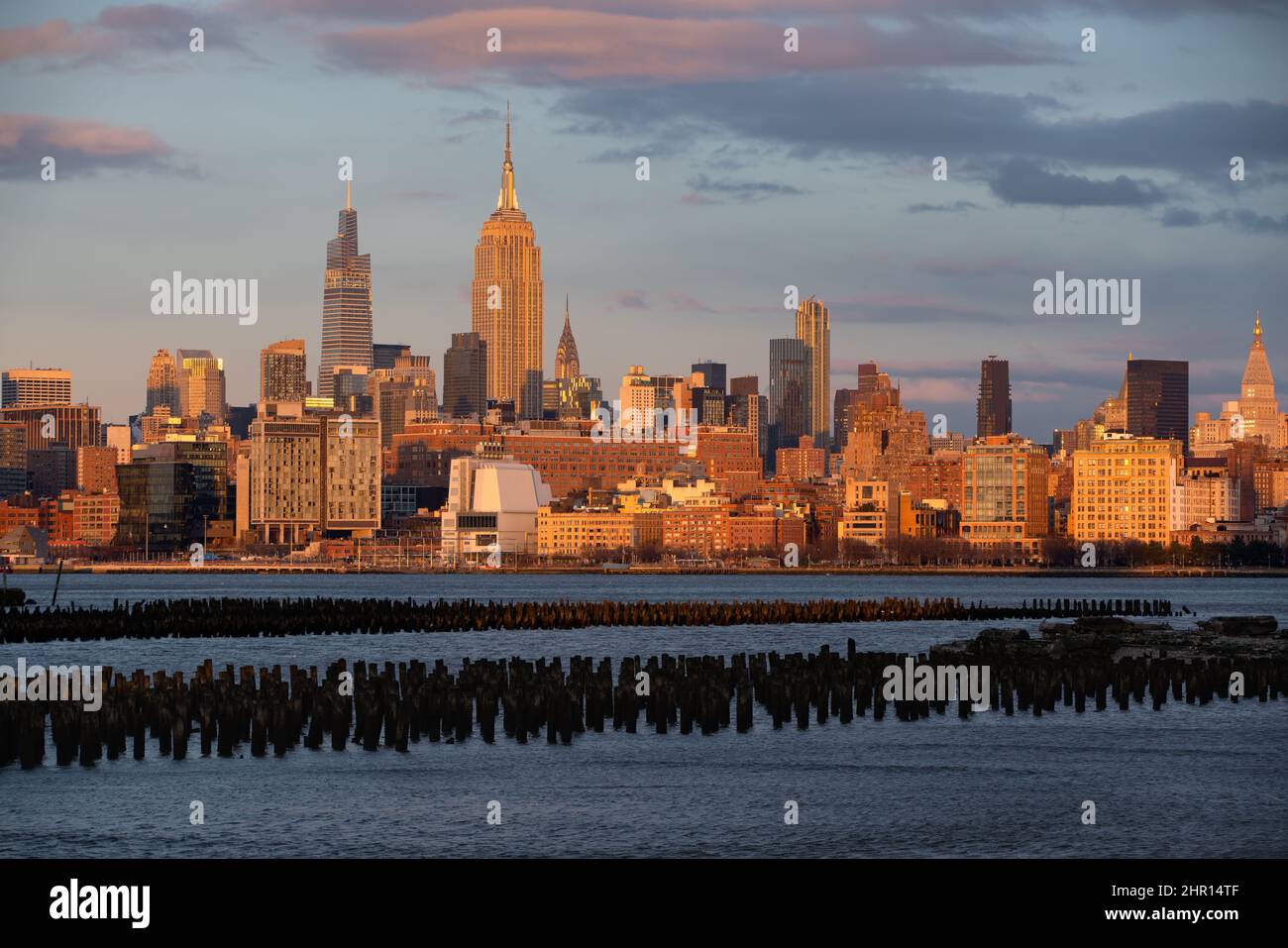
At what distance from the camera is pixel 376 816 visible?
41344 mm

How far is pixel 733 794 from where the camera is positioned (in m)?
44.5

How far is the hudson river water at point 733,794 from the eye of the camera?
1538 inches

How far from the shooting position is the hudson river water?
3906 cm
